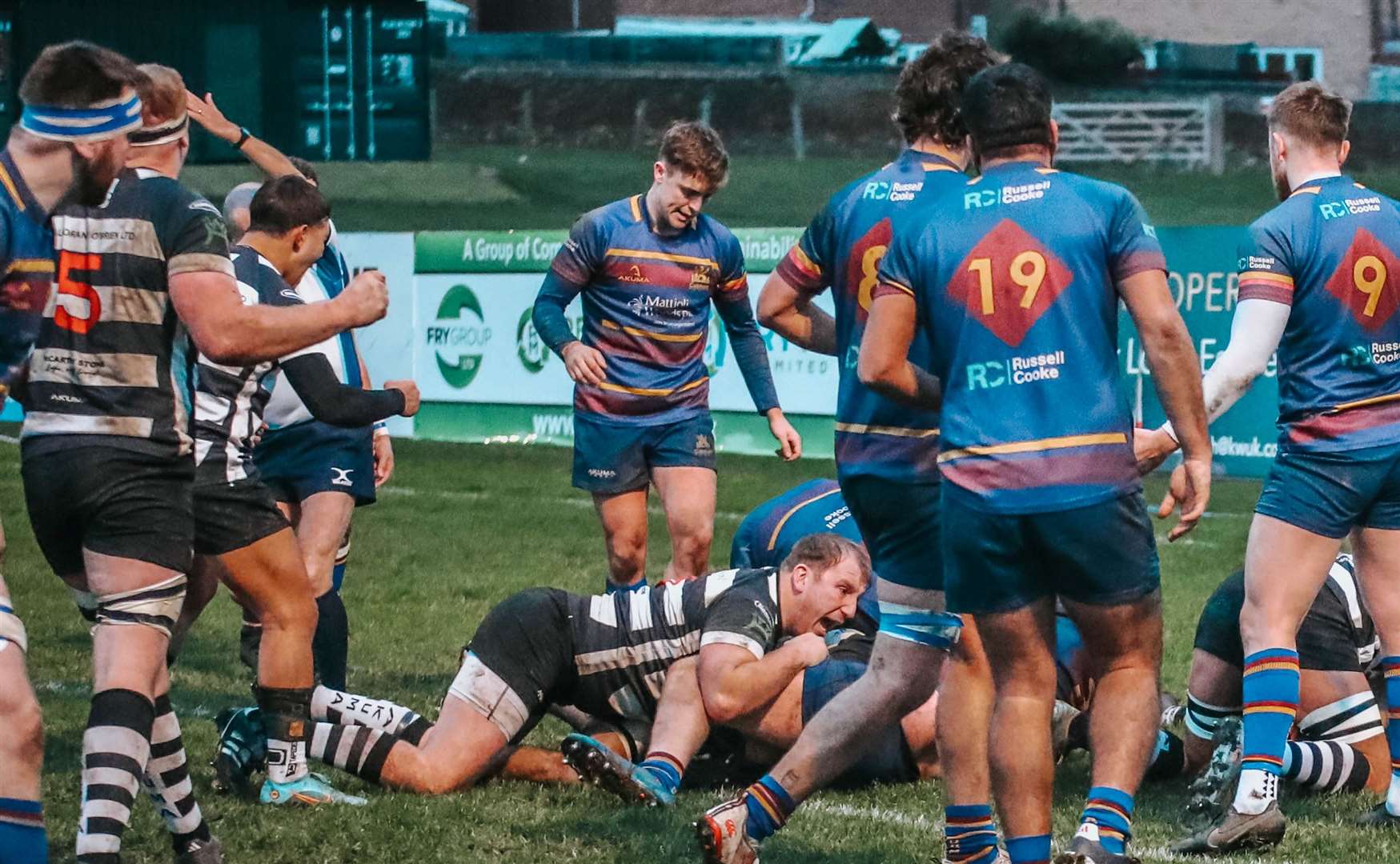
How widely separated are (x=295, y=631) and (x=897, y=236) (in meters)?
2.34

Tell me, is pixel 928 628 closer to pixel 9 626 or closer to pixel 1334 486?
pixel 1334 486

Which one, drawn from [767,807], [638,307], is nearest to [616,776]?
[767,807]

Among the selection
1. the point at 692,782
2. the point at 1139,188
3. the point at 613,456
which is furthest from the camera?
the point at 1139,188

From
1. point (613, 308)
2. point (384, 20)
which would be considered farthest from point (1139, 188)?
point (613, 308)

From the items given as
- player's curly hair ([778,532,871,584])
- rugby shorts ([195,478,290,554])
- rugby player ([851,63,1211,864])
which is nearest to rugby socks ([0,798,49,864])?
rugby shorts ([195,478,290,554])

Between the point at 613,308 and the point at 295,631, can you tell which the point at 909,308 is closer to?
the point at 295,631

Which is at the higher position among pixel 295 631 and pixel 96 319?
pixel 96 319

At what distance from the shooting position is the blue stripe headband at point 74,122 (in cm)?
442

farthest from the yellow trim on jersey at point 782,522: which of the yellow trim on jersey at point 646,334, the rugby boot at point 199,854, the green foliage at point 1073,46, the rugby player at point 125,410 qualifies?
the green foliage at point 1073,46

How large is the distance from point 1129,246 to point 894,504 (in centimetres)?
114

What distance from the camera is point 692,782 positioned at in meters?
6.55

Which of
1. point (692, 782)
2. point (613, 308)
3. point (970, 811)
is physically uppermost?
point (613, 308)

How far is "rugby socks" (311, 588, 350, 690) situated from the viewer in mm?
7344

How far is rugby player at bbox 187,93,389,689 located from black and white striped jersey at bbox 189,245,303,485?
1134 millimetres
